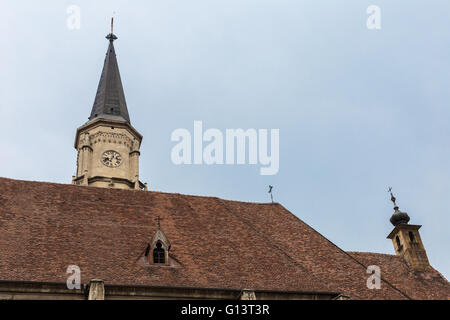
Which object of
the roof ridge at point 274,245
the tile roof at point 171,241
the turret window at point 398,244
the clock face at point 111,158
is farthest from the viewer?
the clock face at point 111,158

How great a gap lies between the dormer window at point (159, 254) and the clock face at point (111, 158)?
20.5 m

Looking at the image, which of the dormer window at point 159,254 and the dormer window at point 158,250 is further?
the dormer window at point 159,254

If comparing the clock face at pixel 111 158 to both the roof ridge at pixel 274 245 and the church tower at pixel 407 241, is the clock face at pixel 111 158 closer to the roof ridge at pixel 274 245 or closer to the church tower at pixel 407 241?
the roof ridge at pixel 274 245

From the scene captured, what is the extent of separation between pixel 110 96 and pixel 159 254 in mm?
26728

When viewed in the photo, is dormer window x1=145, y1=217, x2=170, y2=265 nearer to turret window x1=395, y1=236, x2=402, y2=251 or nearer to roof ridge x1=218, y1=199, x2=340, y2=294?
roof ridge x1=218, y1=199, x2=340, y2=294

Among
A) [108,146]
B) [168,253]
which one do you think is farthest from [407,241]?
[108,146]

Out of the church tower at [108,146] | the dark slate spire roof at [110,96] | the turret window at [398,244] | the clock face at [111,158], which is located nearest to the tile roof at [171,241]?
the turret window at [398,244]

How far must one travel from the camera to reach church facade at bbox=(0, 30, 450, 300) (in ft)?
56.3

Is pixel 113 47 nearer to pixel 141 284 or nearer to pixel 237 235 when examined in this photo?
pixel 237 235

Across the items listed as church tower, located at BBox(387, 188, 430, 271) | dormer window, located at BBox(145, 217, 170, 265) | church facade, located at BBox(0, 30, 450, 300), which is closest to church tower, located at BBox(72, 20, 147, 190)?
church facade, located at BBox(0, 30, 450, 300)

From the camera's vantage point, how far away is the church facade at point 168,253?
56.3 ft
